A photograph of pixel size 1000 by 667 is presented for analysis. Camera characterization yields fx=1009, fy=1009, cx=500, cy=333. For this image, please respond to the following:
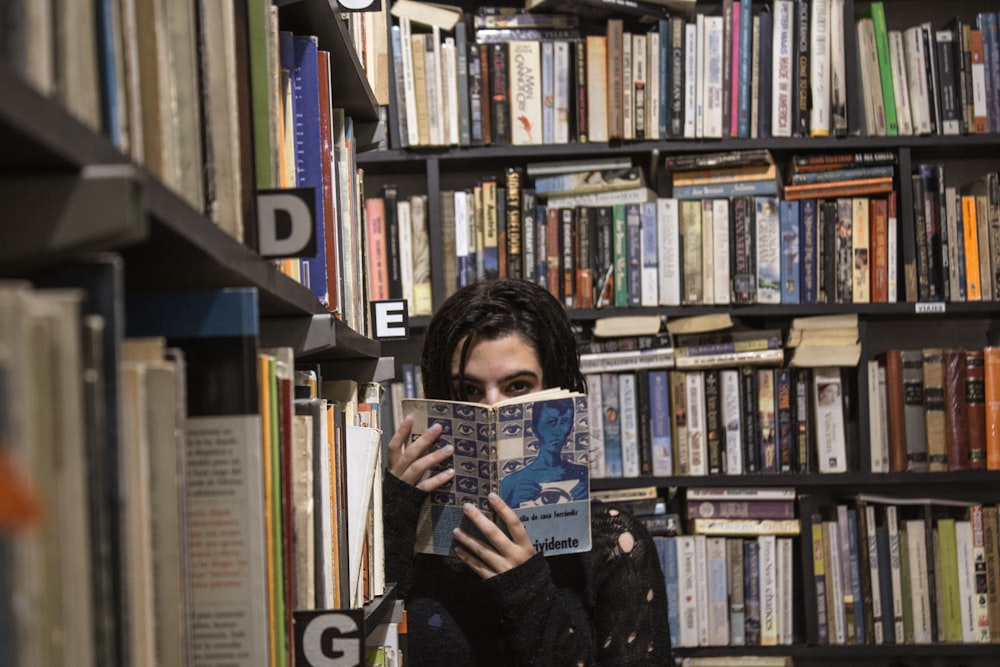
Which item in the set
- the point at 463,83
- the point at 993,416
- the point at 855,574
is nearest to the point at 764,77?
the point at 463,83

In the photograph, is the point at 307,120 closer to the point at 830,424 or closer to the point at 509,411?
the point at 509,411

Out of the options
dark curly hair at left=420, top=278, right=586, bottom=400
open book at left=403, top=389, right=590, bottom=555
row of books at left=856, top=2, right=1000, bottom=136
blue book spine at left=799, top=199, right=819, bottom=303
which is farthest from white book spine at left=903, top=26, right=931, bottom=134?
open book at left=403, top=389, right=590, bottom=555

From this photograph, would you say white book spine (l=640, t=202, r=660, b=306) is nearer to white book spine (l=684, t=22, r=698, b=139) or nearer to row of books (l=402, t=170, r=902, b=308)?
row of books (l=402, t=170, r=902, b=308)

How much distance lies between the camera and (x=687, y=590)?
7.72 ft

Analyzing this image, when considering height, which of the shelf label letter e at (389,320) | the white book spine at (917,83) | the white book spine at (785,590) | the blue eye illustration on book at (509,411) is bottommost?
the white book spine at (785,590)

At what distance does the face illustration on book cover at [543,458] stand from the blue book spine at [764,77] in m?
1.37

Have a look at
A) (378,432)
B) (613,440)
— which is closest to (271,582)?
(378,432)

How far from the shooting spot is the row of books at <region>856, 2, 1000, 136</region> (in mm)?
2396

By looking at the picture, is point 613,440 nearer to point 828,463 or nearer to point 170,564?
point 828,463

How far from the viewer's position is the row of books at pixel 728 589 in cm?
234

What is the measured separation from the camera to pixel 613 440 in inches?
93.7

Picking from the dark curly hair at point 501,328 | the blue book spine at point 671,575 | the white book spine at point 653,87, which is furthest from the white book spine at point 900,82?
the dark curly hair at point 501,328

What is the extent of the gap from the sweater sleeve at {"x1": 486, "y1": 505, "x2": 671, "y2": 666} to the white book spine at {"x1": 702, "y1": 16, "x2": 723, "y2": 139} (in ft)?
3.84

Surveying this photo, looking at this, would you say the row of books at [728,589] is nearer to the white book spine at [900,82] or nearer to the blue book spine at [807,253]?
the blue book spine at [807,253]
